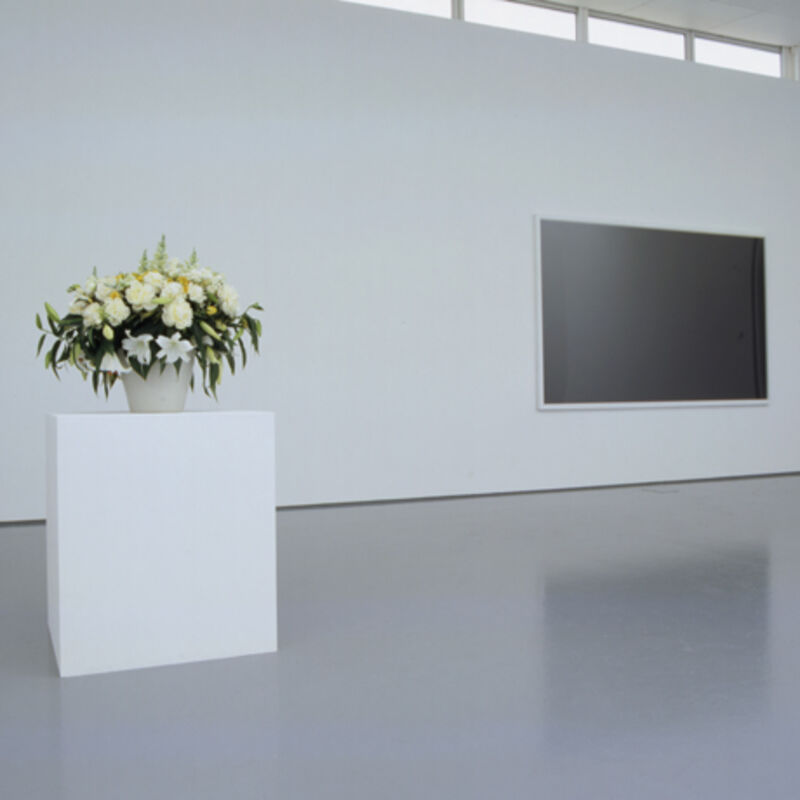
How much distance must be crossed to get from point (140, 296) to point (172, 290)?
94mm

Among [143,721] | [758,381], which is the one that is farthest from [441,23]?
[143,721]

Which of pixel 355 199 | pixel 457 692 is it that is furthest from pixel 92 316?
pixel 355 199

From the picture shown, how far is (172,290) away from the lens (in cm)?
266

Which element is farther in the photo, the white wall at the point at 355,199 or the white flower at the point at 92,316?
the white wall at the point at 355,199

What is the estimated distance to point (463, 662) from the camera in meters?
2.54

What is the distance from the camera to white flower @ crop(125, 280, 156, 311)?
2625 mm

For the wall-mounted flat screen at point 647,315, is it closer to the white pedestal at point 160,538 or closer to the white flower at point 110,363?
the white pedestal at point 160,538

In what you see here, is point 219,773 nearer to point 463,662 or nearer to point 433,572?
point 463,662

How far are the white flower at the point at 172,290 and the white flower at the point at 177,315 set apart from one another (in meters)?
0.03

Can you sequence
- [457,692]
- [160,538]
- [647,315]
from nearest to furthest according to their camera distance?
[457,692], [160,538], [647,315]

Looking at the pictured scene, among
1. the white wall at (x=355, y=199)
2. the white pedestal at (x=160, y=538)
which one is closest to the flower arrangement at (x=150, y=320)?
the white pedestal at (x=160, y=538)

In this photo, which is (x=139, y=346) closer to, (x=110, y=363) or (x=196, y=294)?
(x=110, y=363)

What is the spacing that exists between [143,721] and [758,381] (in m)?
6.47

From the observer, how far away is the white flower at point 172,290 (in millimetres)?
2662
